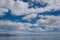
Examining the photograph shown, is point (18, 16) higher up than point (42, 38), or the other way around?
point (18, 16)

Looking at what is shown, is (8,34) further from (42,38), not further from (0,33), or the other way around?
(42,38)

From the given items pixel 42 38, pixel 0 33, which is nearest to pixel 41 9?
pixel 42 38

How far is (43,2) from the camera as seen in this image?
3.04 meters

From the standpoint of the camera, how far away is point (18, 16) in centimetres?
304

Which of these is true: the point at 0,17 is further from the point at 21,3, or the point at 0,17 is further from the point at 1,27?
the point at 21,3

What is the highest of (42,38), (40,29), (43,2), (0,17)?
(43,2)

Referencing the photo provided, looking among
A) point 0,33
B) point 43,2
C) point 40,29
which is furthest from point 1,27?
point 43,2

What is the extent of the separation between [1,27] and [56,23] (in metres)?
1.17

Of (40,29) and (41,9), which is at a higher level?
(41,9)

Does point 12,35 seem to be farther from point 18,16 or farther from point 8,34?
point 18,16

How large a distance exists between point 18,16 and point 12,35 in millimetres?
428

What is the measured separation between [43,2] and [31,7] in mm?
280

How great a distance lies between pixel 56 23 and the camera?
9.73ft

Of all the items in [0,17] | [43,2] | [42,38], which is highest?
[43,2]
